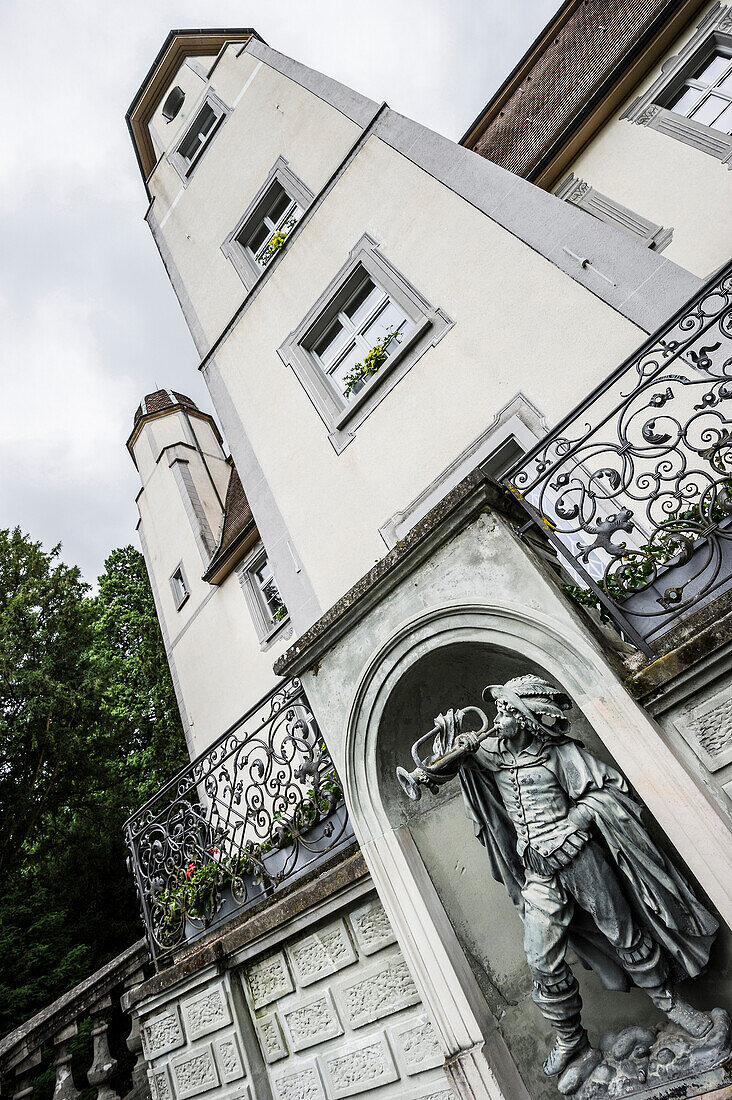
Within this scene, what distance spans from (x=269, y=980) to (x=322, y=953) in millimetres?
706

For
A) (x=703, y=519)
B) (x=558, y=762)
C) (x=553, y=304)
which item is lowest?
(x=558, y=762)

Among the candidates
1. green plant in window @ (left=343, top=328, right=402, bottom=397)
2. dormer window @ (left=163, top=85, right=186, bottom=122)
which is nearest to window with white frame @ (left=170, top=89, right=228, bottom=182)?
dormer window @ (left=163, top=85, right=186, bottom=122)

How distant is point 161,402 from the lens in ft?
61.8

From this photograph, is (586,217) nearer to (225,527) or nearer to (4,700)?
(225,527)

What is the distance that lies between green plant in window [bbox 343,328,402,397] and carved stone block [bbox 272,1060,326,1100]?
254 inches

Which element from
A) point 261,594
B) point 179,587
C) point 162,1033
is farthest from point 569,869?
point 179,587

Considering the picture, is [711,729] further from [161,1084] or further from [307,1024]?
[161,1084]

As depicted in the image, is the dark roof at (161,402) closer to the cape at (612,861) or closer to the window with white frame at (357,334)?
the window with white frame at (357,334)

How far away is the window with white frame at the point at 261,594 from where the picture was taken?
11.6 meters

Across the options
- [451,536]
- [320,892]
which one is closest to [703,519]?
[451,536]

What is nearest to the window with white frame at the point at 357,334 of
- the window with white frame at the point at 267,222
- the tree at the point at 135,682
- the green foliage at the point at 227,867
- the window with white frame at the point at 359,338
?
the window with white frame at the point at 359,338

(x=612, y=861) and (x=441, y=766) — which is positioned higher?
(x=441, y=766)

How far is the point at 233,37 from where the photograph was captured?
1284 cm

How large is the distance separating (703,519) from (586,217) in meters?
3.87
